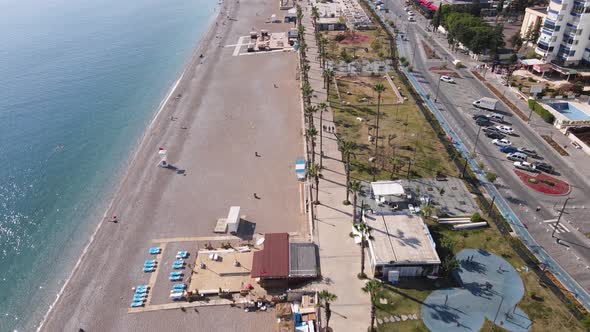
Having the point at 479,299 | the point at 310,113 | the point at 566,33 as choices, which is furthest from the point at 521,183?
the point at 566,33

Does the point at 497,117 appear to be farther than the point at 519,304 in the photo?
Yes

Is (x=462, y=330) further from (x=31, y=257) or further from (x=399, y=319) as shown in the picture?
(x=31, y=257)

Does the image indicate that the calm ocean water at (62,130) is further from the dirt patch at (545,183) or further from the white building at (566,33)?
the white building at (566,33)

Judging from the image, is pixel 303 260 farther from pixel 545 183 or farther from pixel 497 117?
A: pixel 497 117

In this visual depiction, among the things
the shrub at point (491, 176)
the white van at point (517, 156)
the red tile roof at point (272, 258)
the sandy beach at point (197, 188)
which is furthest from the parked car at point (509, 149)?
the red tile roof at point (272, 258)

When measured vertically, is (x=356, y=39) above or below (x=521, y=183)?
above

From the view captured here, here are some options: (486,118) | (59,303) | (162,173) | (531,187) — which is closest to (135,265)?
(59,303)
